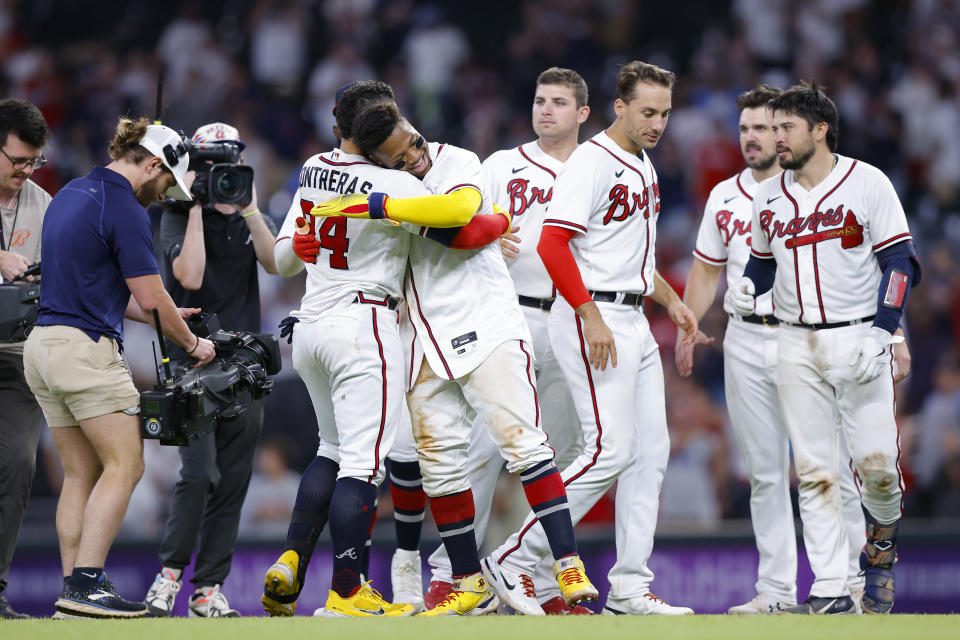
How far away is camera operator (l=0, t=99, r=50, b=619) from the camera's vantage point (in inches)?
225

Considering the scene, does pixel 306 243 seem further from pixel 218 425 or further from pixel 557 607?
pixel 557 607

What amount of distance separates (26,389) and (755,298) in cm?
374

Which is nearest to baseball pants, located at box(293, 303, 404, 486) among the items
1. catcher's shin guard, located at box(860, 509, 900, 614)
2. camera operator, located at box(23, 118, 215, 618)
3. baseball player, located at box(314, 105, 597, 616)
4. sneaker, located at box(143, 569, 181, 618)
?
baseball player, located at box(314, 105, 597, 616)

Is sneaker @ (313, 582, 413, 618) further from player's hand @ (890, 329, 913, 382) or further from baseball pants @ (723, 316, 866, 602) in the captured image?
player's hand @ (890, 329, 913, 382)

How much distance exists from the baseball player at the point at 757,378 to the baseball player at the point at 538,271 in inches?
30.6

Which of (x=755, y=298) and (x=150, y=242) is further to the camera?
A: (x=755, y=298)

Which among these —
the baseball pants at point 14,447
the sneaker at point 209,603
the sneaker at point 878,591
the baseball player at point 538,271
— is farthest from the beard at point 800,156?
the baseball pants at point 14,447

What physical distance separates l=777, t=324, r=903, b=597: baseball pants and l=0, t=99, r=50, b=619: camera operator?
374 centimetres

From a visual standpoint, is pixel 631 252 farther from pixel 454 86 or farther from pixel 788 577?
pixel 454 86

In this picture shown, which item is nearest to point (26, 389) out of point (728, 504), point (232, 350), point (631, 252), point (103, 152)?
point (232, 350)

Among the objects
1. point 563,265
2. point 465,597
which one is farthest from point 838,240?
point 465,597

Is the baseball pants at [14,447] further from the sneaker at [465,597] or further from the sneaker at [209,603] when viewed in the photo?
the sneaker at [465,597]

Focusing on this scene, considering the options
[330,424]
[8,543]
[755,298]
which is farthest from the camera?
[755,298]

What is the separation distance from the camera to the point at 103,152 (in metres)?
12.4
